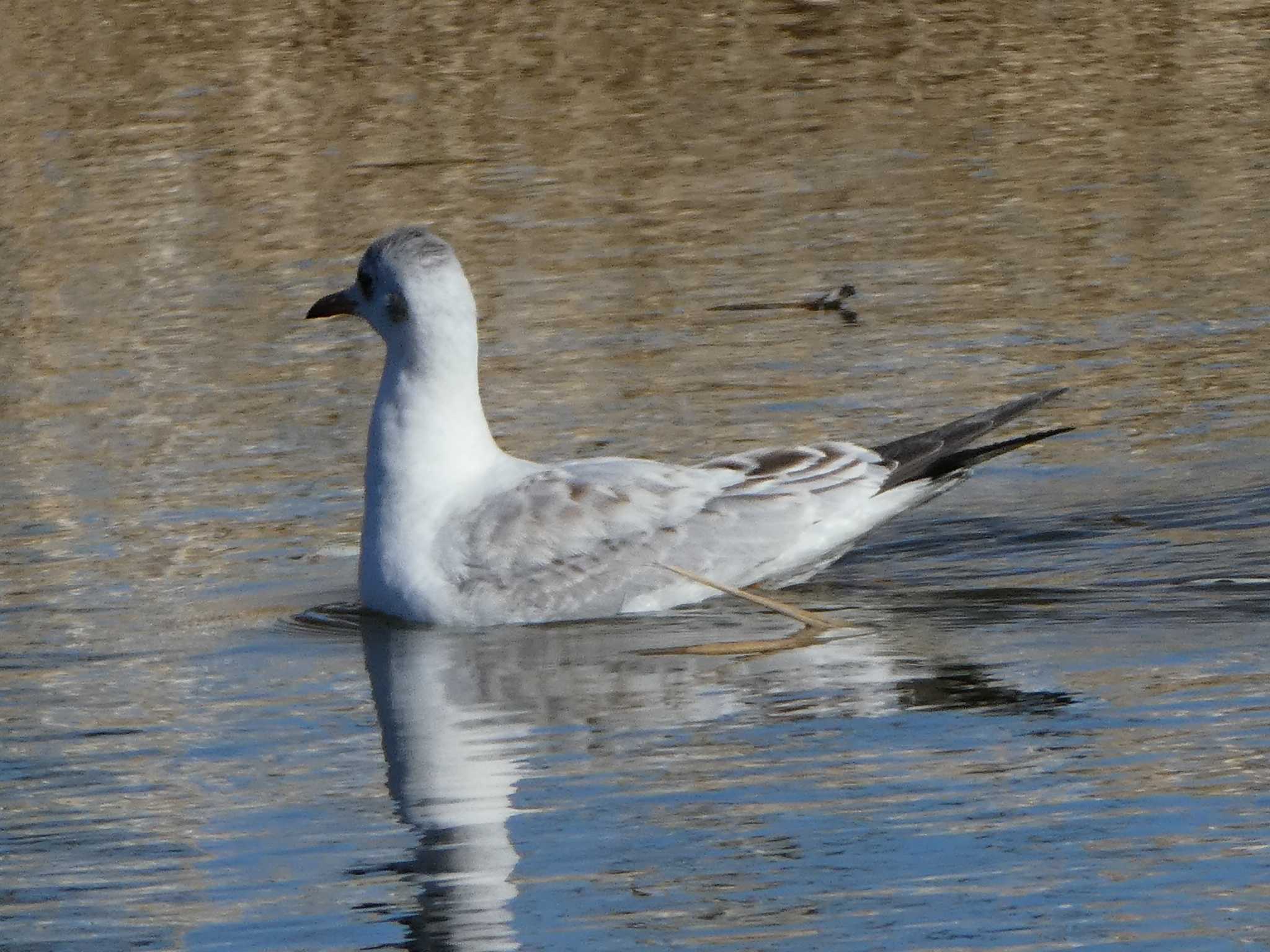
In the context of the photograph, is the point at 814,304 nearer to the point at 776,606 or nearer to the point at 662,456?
the point at 662,456

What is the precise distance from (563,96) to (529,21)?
7.30 ft

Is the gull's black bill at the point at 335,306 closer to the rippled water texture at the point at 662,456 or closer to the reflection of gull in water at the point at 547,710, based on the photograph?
the rippled water texture at the point at 662,456

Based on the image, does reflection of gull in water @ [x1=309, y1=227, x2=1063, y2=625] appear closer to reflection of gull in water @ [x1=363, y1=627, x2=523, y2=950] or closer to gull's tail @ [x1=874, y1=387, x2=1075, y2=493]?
gull's tail @ [x1=874, y1=387, x2=1075, y2=493]

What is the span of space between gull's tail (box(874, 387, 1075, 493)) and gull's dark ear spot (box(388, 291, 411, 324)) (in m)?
1.76

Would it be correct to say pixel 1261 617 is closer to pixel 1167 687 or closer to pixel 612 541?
pixel 1167 687

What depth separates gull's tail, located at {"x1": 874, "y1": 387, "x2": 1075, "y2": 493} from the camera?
28.9ft

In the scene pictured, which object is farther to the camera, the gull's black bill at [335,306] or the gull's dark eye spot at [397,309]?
the gull's black bill at [335,306]

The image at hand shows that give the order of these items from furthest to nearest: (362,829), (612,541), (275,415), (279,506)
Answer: (275,415) → (279,506) → (612,541) → (362,829)

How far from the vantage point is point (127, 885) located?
20.5 feet

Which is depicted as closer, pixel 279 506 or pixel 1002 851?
pixel 1002 851

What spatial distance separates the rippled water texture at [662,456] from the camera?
6.07 meters

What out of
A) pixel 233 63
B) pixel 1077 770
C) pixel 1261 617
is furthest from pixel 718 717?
pixel 233 63

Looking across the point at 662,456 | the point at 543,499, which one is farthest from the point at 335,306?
the point at 662,456

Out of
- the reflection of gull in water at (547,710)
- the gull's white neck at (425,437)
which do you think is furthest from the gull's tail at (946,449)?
the gull's white neck at (425,437)
